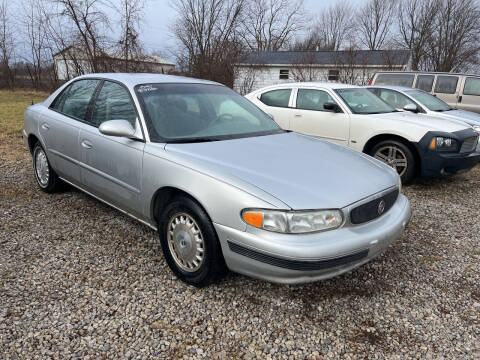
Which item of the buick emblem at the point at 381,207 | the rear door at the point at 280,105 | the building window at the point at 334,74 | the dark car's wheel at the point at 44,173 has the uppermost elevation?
the building window at the point at 334,74

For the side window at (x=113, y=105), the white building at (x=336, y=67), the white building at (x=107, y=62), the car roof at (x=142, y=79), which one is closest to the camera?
the side window at (x=113, y=105)

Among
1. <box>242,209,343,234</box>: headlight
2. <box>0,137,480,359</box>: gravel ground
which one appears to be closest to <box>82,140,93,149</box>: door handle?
<box>0,137,480,359</box>: gravel ground

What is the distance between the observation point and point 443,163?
500 centimetres

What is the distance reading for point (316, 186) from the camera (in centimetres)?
237

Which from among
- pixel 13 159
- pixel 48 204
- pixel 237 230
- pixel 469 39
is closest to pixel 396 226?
pixel 237 230

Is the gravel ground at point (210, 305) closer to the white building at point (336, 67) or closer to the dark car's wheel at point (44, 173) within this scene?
the dark car's wheel at point (44, 173)

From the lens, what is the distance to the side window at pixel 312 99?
19.8ft

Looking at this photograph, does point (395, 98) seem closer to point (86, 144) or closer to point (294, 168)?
point (294, 168)

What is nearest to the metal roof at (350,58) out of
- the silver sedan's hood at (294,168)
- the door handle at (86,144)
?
the door handle at (86,144)

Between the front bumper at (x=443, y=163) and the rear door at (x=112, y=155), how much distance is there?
409 centimetres

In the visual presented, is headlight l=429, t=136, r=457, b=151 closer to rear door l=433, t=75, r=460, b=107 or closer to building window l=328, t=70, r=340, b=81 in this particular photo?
rear door l=433, t=75, r=460, b=107

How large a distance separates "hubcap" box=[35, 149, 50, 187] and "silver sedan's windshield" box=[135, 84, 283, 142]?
2.03 m

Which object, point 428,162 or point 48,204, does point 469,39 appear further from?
point 48,204

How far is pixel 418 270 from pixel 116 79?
10.7 ft
